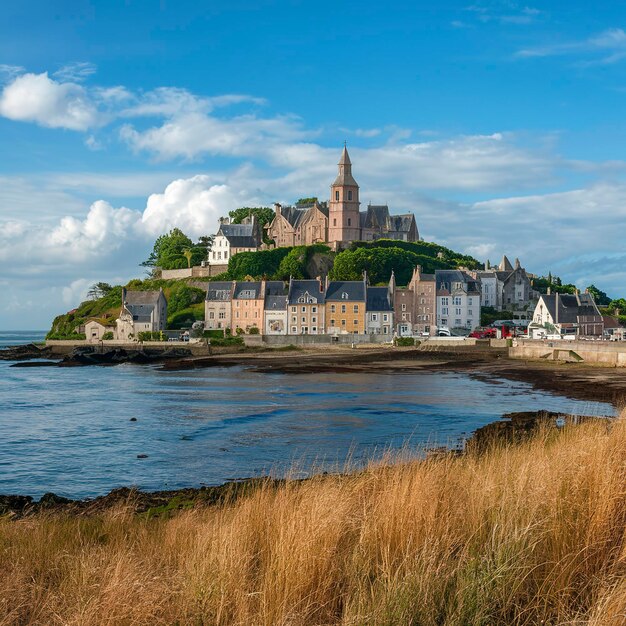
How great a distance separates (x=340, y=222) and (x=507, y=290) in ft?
92.6

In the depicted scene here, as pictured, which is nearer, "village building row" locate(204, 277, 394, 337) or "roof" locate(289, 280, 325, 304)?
"village building row" locate(204, 277, 394, 337)

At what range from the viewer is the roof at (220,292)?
93.7 metres

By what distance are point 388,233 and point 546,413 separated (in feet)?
299

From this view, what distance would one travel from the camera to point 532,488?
26.9 feet

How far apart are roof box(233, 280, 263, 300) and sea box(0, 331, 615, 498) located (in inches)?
1459

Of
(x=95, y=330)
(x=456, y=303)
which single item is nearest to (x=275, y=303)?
(x=95, y=330)

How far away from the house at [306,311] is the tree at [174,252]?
34.8 metres

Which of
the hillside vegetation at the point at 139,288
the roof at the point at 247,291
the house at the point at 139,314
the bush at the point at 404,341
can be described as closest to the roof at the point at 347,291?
the bush at the point at 404,341

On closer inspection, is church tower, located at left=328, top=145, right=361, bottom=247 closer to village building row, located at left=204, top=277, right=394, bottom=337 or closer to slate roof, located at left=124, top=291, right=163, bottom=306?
village building row, located at left=204, top=277, right=394, bottom=337

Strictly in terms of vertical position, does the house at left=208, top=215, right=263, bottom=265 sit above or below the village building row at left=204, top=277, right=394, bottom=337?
above

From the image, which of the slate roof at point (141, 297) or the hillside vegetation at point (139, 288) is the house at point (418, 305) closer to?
the hillside vegetation at point (139, 288)

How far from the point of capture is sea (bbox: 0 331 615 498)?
2019 cm

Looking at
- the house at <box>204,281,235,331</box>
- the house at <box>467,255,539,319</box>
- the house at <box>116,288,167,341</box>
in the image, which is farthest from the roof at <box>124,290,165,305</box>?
the house at <box>467,255,539,319</box>

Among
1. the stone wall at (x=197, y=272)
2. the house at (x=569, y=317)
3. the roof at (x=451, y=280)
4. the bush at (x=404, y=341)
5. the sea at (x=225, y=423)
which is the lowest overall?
the sea at (x=225, y=423)
